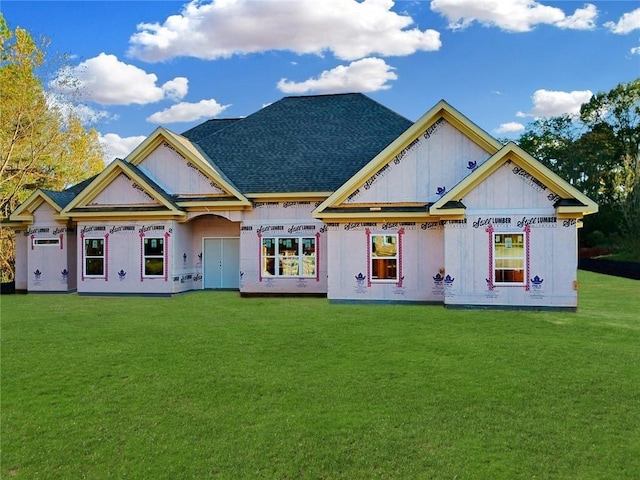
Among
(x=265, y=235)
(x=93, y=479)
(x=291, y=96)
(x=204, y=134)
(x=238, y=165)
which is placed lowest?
(x=93, y=479)

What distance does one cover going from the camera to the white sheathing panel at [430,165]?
52.5 ft

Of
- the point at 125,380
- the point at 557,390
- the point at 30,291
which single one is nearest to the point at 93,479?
the point at 125,380

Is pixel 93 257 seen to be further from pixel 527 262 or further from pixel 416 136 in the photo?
pixel 527 262

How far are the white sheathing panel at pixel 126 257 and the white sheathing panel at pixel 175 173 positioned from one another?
1621mm

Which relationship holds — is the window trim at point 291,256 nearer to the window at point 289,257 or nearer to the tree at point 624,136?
the window at point 289,257

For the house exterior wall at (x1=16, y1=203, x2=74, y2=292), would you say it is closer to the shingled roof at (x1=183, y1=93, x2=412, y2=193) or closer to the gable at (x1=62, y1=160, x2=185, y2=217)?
the gable at (x1=62, y1=160, x2=185, y2=217)

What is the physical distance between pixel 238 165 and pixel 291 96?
19.7 ft

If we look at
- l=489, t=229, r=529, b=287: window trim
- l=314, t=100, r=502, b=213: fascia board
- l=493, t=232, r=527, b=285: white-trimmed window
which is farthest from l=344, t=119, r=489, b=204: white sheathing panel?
l=493, t=232, r=527, b=285: white-trimmed window

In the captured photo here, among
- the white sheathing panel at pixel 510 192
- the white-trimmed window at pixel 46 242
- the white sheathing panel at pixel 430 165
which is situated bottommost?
the white-trimmed window at pixel 46 242

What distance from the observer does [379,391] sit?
6684 millimetres

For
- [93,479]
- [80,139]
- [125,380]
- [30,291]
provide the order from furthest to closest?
1. [80,139]
2. [30,291]
3. [125,380]
4. [93,479]

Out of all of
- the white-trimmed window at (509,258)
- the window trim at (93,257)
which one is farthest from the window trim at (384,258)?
the window trim at (93,257)

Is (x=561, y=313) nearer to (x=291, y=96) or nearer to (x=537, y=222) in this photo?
(x=537, y=222)

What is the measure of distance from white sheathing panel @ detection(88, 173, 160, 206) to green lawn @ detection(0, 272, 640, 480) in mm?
7420
